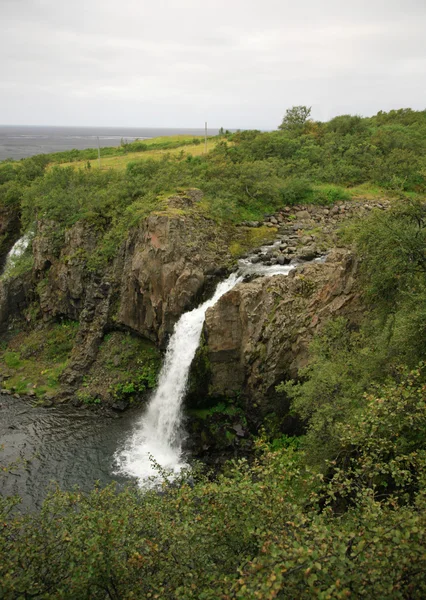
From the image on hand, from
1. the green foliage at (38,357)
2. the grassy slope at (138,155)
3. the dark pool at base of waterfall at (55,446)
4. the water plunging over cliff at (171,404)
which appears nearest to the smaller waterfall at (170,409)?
the water plunging over cliff at (171,404)

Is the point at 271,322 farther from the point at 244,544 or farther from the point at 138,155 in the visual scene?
the point at 138,155

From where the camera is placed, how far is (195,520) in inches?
392

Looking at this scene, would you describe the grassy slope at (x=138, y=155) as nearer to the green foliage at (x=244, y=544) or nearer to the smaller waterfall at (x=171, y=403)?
the smaller waterfall at (x=171, y=403)

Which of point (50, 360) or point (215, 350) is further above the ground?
point (215, 350)

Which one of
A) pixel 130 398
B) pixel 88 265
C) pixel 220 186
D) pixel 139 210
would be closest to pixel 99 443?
pixel 130 398

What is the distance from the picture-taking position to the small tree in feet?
185

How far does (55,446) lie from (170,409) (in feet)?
23.2

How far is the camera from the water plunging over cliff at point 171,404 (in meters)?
23.8

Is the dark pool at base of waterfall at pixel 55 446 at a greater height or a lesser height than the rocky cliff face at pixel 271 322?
lesser

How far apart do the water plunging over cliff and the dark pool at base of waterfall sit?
967mm

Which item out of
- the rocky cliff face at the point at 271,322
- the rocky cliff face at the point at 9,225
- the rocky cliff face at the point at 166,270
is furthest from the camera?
the rocky cliff face at the point at 9,225

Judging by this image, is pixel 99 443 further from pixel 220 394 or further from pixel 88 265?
pixel 88 265

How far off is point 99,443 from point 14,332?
55.8 ft

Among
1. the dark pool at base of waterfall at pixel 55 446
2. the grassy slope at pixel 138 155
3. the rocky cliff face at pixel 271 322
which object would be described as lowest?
the dark pool at base of waterfall at pixel 55 446
